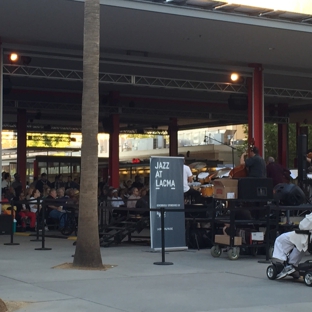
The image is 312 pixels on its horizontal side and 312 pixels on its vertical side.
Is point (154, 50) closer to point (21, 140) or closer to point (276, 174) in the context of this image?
point (276, 174)

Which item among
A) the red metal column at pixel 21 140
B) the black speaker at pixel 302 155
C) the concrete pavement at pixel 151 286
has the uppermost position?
the red metal column at pixel 21 140

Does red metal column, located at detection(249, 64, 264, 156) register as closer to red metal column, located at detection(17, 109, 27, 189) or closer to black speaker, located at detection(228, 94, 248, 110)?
black speaker, located at detection(228, 94, 248, 110)

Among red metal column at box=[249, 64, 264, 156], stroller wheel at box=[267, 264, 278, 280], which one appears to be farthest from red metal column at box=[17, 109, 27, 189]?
stroller wheel at box=[267, 264, 278, 280]

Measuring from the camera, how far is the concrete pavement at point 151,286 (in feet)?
27.6

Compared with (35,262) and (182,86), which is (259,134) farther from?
(35,262)

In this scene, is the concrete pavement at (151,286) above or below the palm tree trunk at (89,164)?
below

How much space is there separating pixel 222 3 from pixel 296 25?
3018mm

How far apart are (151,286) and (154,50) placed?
563 inches

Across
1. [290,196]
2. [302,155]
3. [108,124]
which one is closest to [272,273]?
[290,196]

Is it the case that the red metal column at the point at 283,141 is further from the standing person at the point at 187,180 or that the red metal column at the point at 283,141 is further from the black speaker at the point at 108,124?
the standing person at the point at 187,180

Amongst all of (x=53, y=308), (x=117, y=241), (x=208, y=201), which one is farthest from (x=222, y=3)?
(x=53, y=308)

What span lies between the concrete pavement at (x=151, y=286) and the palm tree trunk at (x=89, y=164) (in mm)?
483

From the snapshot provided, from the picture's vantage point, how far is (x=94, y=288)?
9633 millimetres

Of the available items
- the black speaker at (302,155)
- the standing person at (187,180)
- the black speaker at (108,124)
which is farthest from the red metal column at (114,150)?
the black speaker at (302,155)
